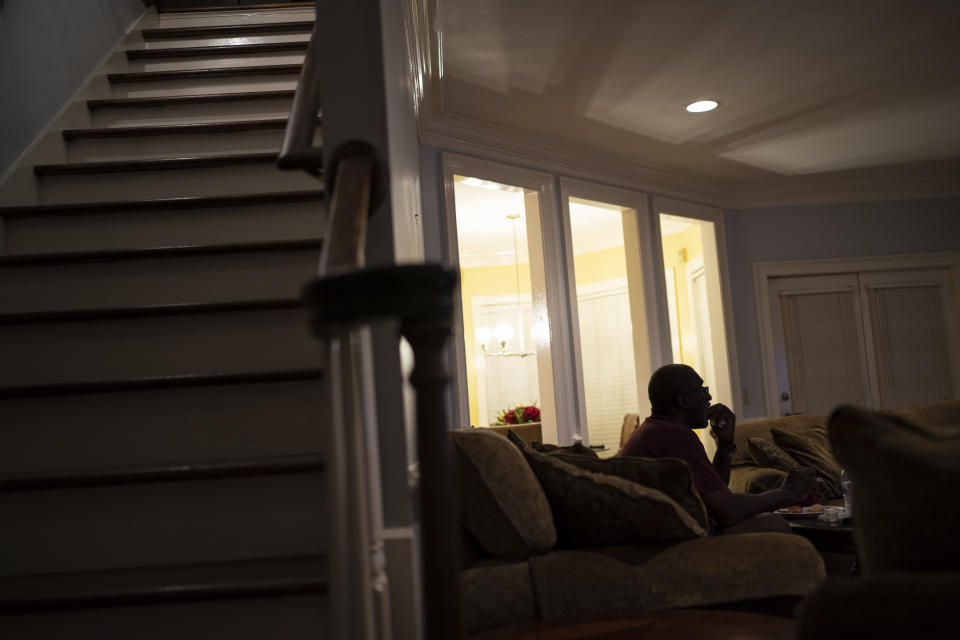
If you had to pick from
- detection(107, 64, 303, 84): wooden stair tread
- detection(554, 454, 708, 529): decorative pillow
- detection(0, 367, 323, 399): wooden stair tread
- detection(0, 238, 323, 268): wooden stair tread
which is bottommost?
detection(554, 454, 708, 529): decorative pillow

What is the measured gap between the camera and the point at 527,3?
3.51 metres

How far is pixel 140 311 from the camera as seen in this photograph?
7.00ft

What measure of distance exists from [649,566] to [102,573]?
1222 millimetres

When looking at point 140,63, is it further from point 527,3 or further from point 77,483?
point 77,483

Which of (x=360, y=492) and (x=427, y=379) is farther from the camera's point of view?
(x=360, y=492)

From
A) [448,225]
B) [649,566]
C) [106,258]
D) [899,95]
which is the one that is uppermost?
[899,95]

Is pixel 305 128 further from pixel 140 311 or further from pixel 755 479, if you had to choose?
pixel 755 479

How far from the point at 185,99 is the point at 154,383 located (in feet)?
6.24

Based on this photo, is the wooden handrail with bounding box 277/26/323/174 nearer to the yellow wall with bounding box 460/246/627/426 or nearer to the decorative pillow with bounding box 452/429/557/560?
the decorative pillow with bounding box 452/429/557/560

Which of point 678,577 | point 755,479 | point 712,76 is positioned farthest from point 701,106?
point 678,577

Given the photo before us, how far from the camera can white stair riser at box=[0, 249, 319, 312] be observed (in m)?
2.36

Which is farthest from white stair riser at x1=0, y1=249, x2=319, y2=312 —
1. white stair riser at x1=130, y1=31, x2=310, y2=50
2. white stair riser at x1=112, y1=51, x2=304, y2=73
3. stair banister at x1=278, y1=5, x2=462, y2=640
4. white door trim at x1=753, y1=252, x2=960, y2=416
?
white door trim at x1=753, y1=252, x2=960, y2=416

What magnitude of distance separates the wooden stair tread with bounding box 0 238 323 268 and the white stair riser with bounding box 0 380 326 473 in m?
0.50

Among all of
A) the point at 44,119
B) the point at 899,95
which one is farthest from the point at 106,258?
the point at 899,95
